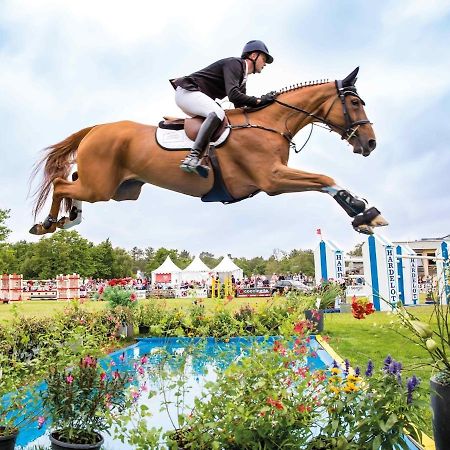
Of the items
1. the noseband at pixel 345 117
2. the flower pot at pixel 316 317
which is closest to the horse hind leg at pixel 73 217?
the noseband at pixel 345 117

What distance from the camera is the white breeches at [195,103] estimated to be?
8.05 feet

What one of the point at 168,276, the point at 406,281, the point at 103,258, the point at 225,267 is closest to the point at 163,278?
the point at 168,276

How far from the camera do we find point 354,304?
3.01 m

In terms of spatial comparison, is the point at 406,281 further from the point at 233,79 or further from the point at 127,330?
the point at 233,79

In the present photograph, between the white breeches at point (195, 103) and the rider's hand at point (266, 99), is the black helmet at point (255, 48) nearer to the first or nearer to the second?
the rider's hand at point (266, 99)

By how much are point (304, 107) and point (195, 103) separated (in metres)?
0.61

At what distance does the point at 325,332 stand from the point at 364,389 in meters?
7.96

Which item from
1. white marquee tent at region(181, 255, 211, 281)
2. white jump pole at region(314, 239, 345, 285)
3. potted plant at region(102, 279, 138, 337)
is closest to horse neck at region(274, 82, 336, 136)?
potted plant at region(102, 279, 138, 337)

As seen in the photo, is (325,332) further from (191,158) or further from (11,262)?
(11,262)

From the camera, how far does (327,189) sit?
229 centimetres

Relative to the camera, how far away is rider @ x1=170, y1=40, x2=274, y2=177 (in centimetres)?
240

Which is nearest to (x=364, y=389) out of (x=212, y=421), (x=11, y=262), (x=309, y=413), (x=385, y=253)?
(x=309, y=413)

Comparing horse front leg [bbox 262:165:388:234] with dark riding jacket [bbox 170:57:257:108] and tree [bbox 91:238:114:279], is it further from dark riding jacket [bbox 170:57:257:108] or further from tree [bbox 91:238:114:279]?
tree [bbox 91:238:114:279]

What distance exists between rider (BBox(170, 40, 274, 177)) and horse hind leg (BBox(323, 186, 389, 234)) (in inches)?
27.1
